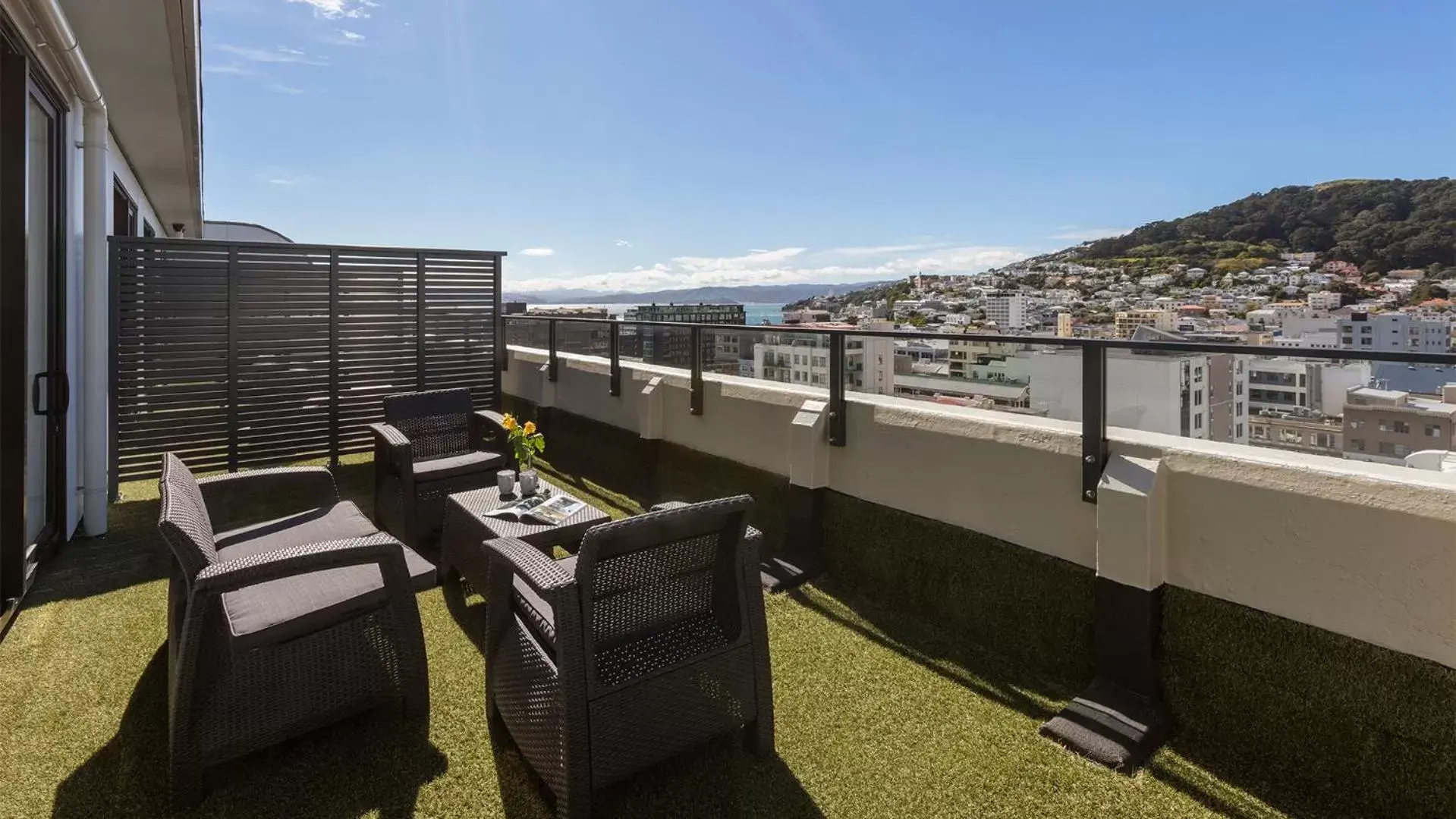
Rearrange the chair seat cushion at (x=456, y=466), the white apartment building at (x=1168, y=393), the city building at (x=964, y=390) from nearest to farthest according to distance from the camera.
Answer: the white apartment building at (x=1168, y=393) < the city building at (x=964, y=390) < the chair seat cushion at (x=456, y=466)

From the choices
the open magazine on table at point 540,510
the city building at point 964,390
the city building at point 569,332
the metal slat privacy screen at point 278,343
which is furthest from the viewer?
the city building at point 569,332

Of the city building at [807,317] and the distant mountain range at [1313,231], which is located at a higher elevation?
the distant mountain range at [1313,231]

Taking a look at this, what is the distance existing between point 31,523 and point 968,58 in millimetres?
19052

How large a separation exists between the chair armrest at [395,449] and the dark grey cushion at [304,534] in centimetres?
85

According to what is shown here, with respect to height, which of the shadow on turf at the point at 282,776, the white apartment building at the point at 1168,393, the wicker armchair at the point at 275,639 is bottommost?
the shadow on turf at the point at 282,776

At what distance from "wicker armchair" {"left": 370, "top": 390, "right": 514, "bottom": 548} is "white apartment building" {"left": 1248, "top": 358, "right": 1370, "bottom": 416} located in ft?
13.4

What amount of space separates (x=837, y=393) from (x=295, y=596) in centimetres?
270

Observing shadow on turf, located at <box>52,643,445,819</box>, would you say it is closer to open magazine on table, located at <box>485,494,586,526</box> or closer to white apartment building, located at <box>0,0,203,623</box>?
open magazine on table, located at <box>485,494,586,526</box>

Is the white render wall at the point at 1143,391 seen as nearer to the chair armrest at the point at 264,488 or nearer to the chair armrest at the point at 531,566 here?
the chair armrest at the point at 531,566

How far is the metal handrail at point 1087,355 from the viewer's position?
2.19 meters

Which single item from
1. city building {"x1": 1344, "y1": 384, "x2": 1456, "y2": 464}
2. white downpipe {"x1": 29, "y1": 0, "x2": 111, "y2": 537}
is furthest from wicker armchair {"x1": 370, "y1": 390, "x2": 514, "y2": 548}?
city building {"x1": 1344, "y1": 384, "x2": 1456, "y2": 464}

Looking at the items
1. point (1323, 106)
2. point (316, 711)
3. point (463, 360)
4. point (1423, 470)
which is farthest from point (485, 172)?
point (1323, 106)

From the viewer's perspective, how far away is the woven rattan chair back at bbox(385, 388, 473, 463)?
4.98m

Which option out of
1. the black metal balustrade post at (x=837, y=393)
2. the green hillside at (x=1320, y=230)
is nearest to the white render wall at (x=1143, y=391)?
the black metal balustrade post at (x=837, y=393)
